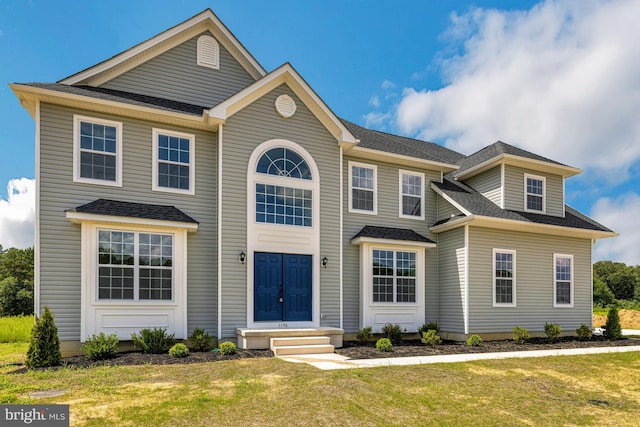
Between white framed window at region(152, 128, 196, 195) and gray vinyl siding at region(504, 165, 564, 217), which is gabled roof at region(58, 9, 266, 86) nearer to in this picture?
white framed window at region(152, 128, 196, 195)

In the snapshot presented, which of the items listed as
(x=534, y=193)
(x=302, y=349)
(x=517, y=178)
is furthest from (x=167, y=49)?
(x=534, y=193)

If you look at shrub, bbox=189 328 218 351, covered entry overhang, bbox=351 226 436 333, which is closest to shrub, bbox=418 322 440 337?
covered entry overhang, bbox=351 226 436 333

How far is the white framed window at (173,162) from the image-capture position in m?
12.2

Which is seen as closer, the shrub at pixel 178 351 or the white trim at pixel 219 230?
the shrub at pixel 178 351

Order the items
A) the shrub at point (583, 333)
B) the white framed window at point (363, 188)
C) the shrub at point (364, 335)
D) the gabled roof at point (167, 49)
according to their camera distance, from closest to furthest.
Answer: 1. the gabled roof at point (167, 49)
2. the shrub at point (364, 335)
3. the white framed window at point (363, 188)
4. the shrub at point (583, 333)

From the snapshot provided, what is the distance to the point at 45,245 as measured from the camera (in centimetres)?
1066

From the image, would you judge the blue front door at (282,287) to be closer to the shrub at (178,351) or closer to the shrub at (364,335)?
the shrub at (364,335)

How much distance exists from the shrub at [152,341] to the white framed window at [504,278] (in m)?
10.7

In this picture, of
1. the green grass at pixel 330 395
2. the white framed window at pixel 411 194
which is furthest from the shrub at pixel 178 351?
the white framed window at pixel 411 194

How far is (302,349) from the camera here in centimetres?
1138

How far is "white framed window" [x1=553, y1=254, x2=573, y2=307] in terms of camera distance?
54.4 ft

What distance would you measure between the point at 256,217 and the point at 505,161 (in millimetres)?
9665

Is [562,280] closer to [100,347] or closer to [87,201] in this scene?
[100,347]

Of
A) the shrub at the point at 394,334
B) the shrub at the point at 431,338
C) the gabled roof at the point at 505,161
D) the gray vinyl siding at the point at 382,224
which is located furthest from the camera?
the gabled roof at the point at 505,161
